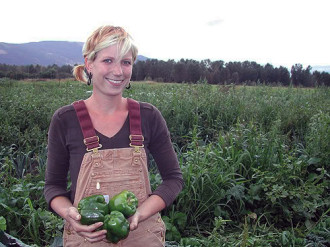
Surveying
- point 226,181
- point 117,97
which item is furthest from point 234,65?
point 117,97

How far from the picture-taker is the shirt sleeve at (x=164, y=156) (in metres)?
1.83

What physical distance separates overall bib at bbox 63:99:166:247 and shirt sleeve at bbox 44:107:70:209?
0.37ft

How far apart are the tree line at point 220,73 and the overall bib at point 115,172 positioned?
8824 millimetres

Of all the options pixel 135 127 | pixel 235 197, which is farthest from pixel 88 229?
pixel 235 197

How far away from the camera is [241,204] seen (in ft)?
10.6

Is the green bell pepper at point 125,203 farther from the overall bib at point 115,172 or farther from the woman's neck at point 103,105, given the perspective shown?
the woman's neck at point 103,105

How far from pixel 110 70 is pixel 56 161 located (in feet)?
1.85

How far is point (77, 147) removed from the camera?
1.71m

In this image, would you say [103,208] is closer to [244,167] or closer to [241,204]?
[241,204]

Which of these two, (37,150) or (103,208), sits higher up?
(103,208)

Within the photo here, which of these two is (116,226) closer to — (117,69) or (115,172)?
(115,172)

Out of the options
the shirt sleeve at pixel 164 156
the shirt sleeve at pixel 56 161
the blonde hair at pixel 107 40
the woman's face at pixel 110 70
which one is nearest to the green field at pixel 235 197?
the shirt sleeve at pixel 56 161

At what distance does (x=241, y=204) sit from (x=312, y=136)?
141 cm

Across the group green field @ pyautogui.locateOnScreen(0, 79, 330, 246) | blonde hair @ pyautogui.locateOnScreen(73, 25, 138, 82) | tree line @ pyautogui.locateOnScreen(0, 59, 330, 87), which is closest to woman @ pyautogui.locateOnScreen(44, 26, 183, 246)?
blonde hair @ pyautogui.locateOnScreen(73, 25, 138, 82)
